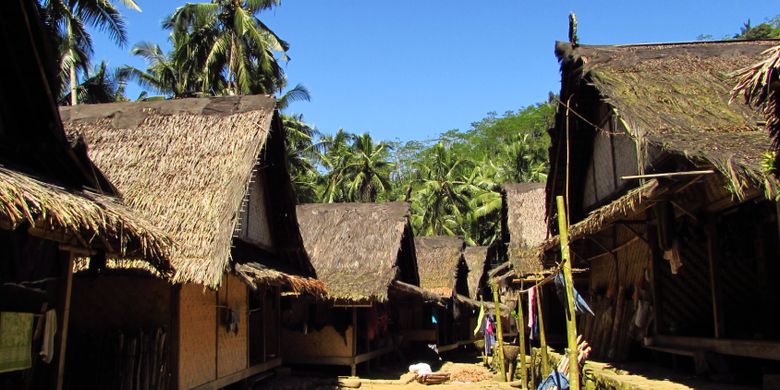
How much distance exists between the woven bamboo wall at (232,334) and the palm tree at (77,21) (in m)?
10.6

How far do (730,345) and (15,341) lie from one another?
7.40 meters

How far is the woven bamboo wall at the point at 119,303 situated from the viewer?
9391 millimetres

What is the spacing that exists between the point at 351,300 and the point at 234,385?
4315 mm

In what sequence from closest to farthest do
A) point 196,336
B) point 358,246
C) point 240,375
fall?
1. point 196,336
2. point 240,375
3. point 358,246

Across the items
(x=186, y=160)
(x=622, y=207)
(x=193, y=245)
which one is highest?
(x=186, y=160)

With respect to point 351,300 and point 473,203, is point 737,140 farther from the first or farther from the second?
point 473,203

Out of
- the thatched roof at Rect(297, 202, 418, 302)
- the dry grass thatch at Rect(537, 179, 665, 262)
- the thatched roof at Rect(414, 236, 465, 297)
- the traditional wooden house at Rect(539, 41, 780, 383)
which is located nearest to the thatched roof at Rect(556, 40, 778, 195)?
the traditional wooden house at Rect(539, 41, 780, 383)

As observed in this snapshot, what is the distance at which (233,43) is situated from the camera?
26750 mm

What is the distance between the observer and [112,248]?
698 cm

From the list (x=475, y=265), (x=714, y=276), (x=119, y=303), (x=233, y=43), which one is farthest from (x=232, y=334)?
(x=475, y=265)

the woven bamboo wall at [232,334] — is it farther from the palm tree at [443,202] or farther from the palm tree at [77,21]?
the palm tree at [443,202]

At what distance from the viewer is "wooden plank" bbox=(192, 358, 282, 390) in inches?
403

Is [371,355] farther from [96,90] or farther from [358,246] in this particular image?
[96,90]

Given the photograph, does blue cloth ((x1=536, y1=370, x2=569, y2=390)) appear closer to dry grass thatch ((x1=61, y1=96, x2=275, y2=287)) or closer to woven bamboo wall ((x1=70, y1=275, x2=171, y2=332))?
dry grass thatch ((x1=61, y1=96, x2=275, y2=287))
